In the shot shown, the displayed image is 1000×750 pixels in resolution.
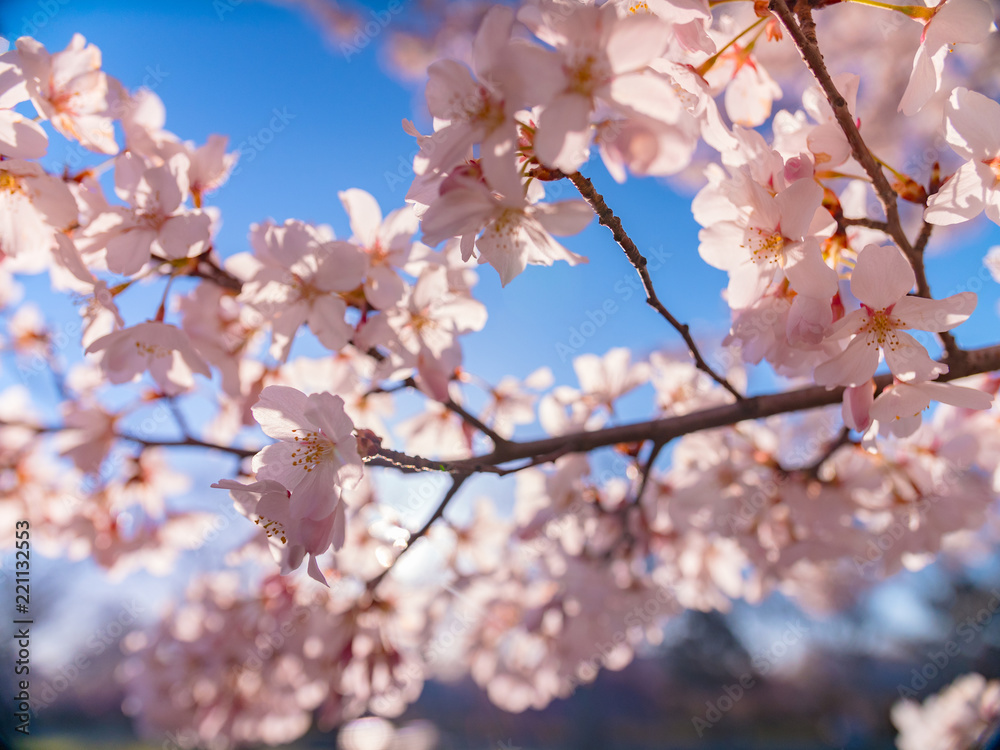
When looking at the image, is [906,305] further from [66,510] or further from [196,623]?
[196,623]

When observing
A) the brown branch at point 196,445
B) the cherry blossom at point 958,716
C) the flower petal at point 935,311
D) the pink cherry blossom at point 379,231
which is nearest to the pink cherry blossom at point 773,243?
the flower petal at point 935,311

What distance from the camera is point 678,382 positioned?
1.35 meters

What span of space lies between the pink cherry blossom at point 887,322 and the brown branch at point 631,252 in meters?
0.19

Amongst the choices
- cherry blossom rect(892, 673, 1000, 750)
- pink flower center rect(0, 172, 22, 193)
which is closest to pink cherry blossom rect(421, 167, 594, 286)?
pink flower center rect(0, 172, 22, 193)

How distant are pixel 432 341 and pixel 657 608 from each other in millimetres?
1432

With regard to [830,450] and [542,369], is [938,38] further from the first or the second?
[542,369]

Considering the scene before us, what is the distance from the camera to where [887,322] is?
638mm

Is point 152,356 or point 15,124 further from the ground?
point 15,124

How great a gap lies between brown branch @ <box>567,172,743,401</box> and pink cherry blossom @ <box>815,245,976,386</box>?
19cm

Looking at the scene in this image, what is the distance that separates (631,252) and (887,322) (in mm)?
330

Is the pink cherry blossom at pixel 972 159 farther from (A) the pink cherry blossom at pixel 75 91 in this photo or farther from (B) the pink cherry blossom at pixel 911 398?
(A) the pink cherry blossom at pixel 75 91

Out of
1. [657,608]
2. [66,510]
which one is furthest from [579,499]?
[66,510]

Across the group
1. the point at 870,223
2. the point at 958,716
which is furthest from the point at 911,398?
the point at 958,716

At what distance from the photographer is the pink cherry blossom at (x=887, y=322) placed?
23.5 inches
